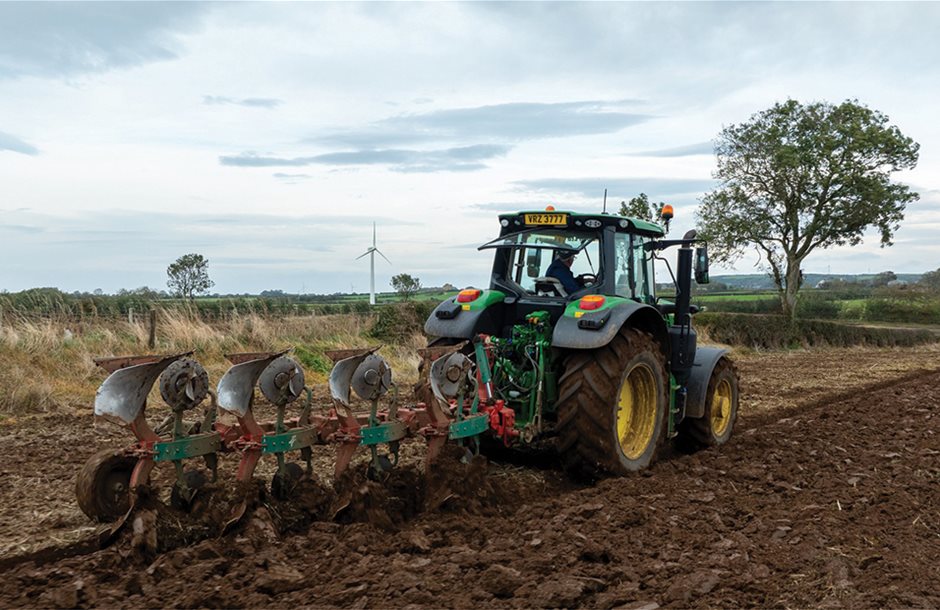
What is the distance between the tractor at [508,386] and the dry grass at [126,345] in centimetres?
401

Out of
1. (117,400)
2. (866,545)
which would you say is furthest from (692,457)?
(117,400)

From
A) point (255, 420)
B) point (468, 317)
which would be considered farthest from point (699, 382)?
point (255, 420)

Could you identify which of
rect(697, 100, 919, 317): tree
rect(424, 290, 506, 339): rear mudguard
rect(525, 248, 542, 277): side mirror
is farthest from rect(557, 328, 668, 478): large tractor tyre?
rect(697, 100, 919, 317): tree

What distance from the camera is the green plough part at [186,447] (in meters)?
4.51

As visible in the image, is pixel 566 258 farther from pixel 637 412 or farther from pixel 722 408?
pixel 722 408

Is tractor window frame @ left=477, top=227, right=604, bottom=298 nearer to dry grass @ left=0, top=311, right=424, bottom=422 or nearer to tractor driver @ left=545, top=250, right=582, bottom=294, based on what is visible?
tractor driver @ left=545, top=250, right=582, bottom=294

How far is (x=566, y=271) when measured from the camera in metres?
7.02

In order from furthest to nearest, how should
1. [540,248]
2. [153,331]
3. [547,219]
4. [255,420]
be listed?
[153,331], [540,248], [547,219], [255,420]

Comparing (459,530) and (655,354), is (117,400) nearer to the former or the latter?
(459,530)

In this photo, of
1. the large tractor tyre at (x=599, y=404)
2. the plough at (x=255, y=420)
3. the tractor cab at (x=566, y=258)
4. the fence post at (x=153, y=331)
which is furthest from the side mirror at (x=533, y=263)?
the fence post at (x=153, y=331)

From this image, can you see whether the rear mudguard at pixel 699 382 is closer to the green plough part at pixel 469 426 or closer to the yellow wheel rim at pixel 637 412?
the yellow wheel rim at pixel 637 412

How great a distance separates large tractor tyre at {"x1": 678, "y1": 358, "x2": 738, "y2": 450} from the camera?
301 inches

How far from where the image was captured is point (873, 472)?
6.52m

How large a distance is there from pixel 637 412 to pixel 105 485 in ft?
13.3
